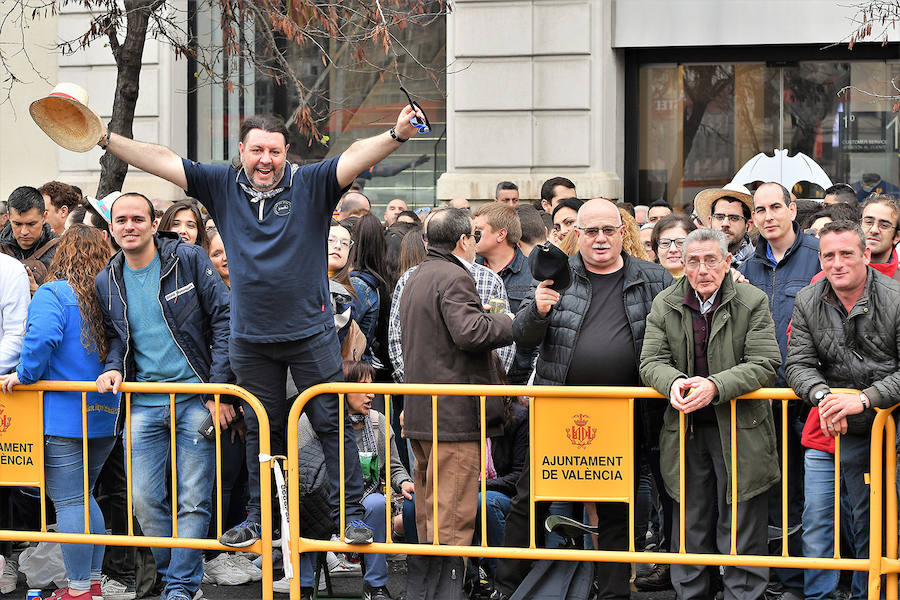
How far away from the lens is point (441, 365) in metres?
6.51

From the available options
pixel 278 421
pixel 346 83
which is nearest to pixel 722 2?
pixel 346 83

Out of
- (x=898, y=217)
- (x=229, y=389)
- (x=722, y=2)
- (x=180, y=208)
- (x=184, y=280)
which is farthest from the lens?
(x=722, y=2)

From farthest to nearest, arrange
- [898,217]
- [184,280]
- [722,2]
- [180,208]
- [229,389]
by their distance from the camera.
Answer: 1. [722,2]
2. [180,208]
3. [898,217]
4. [184,280]
5. [229,389]

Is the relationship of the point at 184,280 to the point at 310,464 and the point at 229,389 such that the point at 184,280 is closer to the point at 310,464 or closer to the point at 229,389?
the point at 229,389

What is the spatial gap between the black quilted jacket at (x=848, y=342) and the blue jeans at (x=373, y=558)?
2323 mm

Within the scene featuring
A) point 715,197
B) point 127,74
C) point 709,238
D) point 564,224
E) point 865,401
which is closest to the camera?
point 865,401

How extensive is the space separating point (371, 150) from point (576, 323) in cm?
146

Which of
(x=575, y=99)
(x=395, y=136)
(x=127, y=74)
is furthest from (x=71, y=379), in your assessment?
(x=575, y=99)

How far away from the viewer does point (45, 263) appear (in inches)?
348

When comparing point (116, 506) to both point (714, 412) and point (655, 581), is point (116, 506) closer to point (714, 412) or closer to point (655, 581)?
point (655, 581)

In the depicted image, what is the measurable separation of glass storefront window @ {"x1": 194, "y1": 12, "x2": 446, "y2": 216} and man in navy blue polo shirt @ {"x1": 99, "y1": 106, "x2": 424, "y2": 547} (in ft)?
28.8

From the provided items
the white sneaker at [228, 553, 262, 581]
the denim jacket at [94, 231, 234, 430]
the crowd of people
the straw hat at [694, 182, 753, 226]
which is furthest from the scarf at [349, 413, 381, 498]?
the straw hat at [694, 182, 753, 226]

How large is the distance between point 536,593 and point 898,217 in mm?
3105

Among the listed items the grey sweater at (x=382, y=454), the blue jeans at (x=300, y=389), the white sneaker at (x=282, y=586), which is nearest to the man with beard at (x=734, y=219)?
the grey sweater at (x=382, y=454)
